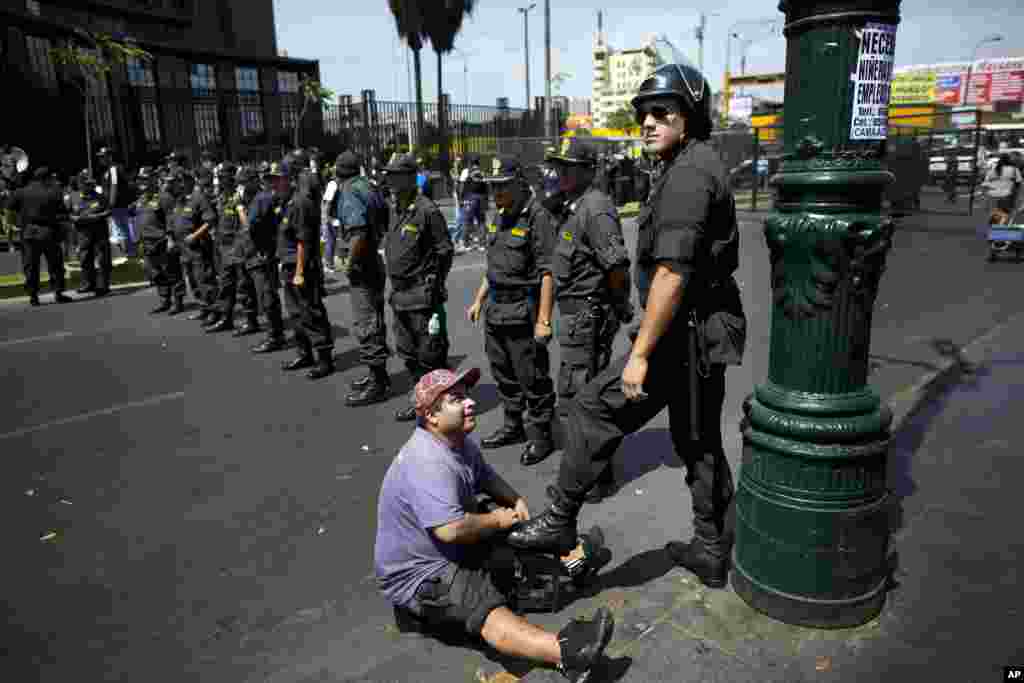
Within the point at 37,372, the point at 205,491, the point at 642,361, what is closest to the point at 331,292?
the point at 37,372

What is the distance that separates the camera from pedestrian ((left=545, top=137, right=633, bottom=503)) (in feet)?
12.4

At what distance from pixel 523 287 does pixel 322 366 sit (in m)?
2.93

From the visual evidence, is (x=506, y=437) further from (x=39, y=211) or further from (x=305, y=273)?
(x=39, y=211)

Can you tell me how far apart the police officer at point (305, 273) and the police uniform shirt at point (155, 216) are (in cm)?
418

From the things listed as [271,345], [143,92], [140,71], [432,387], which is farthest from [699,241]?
[140,71]

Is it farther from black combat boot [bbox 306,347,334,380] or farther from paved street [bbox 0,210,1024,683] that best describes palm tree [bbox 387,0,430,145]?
paved street [bbox 0,210,1024,683]

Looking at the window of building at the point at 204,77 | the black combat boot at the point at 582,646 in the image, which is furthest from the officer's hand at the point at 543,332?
the window of building at the point at 204,77

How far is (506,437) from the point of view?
4957 mm

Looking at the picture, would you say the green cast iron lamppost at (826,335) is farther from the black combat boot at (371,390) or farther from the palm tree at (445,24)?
the palm tree at (445,24)

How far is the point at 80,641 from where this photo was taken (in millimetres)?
2988

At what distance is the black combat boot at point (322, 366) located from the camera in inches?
270

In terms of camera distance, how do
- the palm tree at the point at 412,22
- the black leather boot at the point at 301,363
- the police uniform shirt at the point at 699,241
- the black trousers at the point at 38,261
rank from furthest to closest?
1. the palm tree at the point at 412,22
2. the black trousers at the point at 38,261
3. the black leather boot at the point at 301,363
4. the police uniform shirt at the point at 699,241

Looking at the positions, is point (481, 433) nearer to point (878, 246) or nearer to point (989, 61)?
point (878, 246)

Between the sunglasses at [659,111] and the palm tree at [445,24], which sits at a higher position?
the palm tree at [445,24]
